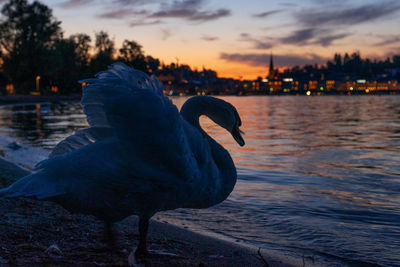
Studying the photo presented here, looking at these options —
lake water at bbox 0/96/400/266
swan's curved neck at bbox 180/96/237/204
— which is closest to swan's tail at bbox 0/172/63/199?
swan's curved neck at bbox 180/96/237/204

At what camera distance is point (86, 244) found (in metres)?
4.23

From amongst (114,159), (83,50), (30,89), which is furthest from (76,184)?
(83,50)

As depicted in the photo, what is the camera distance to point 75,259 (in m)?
3.76

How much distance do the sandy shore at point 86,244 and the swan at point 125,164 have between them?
61cm

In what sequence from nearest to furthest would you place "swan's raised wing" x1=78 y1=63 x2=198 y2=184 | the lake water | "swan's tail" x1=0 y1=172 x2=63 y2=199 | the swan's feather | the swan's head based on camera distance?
1. "swan's tail" x1=0 y1=172 x2=63 y2=199
2. "swan's raised wing" x1=78 y1=63 x2=198 y2=184
3. the swan's feather
4. the swan's head
5. the lake water

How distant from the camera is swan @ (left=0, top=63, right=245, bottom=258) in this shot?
129 inches

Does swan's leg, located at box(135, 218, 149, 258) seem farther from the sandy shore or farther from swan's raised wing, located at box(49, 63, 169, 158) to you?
swan's raised wing, located at box(49, 63, 169, 158)

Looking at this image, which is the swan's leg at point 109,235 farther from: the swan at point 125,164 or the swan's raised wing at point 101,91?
the swan's raised wing at point 101,91

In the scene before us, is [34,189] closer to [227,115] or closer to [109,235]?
[109,235]

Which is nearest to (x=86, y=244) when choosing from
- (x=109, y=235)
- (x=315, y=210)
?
(x=109, y=235)

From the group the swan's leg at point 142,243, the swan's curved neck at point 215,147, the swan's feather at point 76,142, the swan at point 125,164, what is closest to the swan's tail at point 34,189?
the swan at point 125,164

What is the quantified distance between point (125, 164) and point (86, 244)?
4.50ft

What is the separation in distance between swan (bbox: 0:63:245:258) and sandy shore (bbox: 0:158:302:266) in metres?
0.61

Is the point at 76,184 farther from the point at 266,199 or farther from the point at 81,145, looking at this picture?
the point at 266,199
